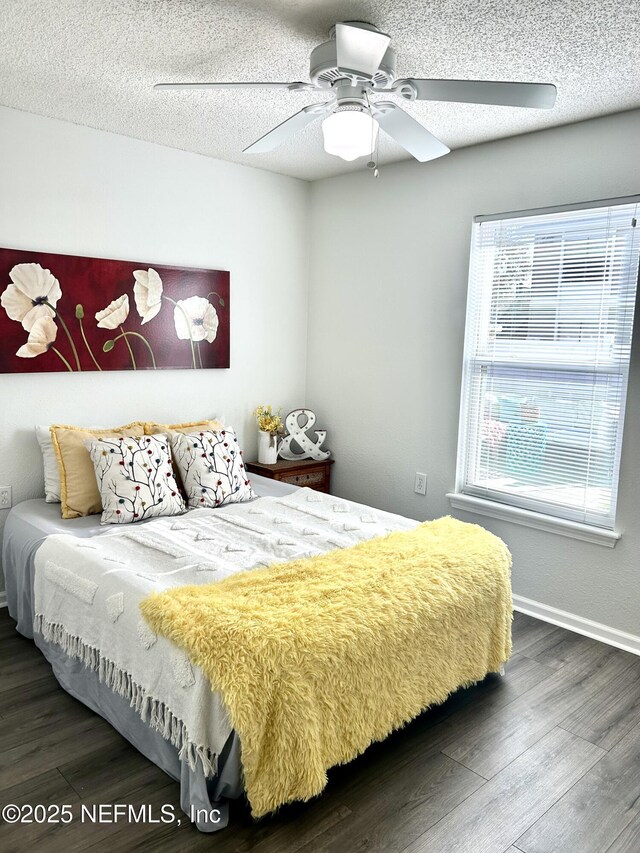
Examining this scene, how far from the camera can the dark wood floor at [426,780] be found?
1.85m

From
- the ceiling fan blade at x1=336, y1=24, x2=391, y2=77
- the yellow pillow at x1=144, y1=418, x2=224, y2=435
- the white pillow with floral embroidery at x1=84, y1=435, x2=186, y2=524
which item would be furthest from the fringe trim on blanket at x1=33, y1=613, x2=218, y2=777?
the ceiling fan blade at x1=336, y1=24, x2=391, y2=77

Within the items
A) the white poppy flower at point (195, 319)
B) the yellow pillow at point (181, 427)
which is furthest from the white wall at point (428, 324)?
the yellow pillow at point (181, 427)

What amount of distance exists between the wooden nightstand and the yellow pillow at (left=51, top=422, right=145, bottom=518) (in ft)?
3.81

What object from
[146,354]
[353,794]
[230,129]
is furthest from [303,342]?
[353,794]

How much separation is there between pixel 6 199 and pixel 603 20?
2601mm

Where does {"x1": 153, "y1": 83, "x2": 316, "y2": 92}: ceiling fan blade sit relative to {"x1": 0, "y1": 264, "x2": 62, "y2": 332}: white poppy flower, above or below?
above

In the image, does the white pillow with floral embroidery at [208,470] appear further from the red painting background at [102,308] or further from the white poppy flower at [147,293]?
the white poppy flower at [147,293]

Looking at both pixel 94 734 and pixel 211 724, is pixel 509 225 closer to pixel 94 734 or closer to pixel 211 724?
pixel 211 724

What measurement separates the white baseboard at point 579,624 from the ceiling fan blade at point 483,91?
231 centimetres

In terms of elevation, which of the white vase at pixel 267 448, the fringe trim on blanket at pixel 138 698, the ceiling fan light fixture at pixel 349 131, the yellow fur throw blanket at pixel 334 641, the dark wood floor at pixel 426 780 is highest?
the ceiling fan light fixture at pixel 349 131

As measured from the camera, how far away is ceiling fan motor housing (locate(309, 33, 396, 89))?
6.97 ft

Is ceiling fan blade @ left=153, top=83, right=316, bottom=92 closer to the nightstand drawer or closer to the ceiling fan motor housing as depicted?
the ceiling fan motor housing

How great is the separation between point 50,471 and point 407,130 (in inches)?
88.1

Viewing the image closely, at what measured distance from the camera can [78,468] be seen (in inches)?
A: 122
